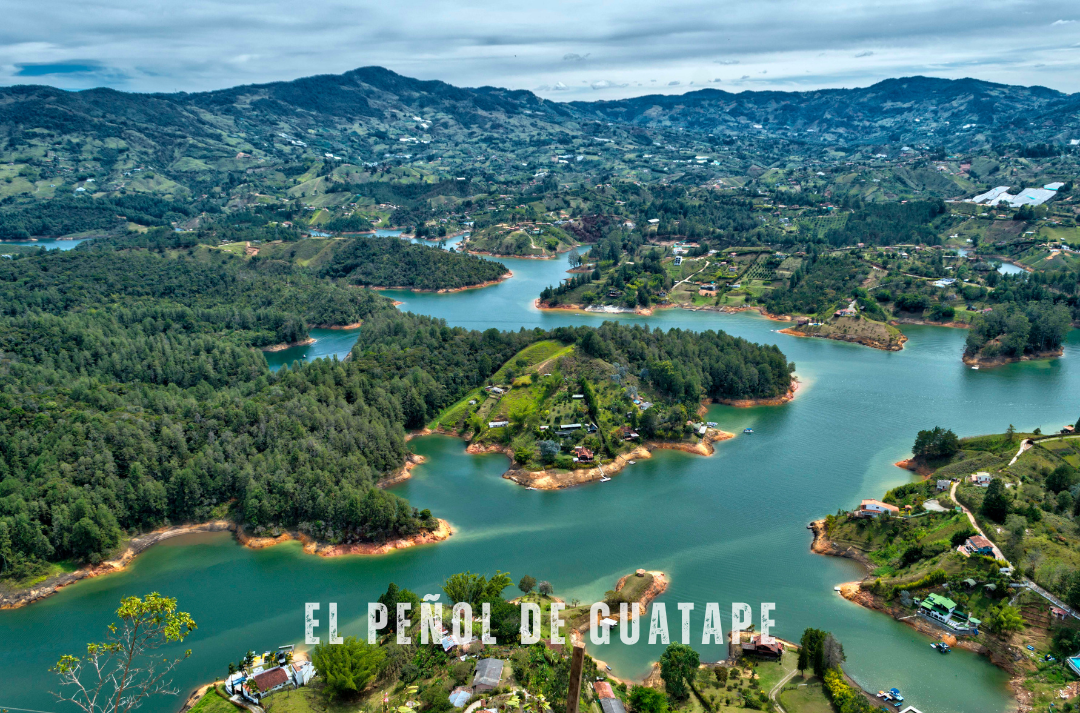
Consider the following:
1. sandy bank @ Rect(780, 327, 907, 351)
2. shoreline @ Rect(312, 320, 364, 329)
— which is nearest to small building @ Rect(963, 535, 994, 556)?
sandy bank @ Rect(780, 327, 907, 351)

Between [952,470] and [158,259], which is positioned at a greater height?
[158,259]

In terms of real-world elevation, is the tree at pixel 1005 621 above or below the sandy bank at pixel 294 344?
above

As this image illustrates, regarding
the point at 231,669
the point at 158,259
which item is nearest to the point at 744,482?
the point at 231,669

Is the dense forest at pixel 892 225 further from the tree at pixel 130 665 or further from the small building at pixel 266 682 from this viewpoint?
the tree at pixel 130 665

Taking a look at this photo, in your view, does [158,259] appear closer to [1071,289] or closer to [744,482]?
[744,482]

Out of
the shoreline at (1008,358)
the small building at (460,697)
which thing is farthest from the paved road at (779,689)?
the shoreline at (1008,358)

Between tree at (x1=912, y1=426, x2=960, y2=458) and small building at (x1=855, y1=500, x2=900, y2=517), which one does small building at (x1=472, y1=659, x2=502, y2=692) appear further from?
tree at (x1=912, y1=426, x2=960, y2=458)

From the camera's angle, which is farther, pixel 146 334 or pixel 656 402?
pixel 146 334
